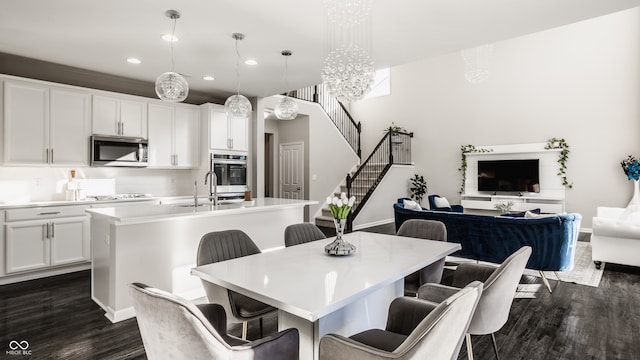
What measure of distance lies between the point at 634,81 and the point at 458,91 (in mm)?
3529

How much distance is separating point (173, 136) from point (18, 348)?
3.76 m

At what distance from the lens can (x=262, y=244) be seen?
13.6 ft

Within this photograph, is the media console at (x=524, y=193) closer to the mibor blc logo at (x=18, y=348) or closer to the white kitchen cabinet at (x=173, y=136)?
the white kitchen cabinet at (x=173, y=136)

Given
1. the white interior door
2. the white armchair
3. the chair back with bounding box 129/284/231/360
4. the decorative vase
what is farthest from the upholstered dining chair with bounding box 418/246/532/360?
the white interior door

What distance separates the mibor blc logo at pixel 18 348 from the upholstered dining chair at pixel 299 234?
2.03m

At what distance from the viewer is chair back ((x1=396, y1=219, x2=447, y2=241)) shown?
9.94 ft

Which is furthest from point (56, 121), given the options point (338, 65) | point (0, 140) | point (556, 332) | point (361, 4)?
point (556, 332)

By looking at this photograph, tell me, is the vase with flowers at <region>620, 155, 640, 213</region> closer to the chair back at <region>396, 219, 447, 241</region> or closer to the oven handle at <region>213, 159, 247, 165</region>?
the chair back at <region>396, 219, 447, 241</region>

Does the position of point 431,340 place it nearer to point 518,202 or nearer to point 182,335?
point 182,335

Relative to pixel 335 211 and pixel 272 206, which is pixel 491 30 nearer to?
pixel 335 211

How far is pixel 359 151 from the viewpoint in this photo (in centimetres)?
1037

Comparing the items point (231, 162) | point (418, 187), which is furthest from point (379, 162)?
point (231, 162)

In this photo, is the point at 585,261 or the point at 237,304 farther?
the point at 585,261

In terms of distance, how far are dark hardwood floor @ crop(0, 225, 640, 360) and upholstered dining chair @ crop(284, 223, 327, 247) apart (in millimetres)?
762
